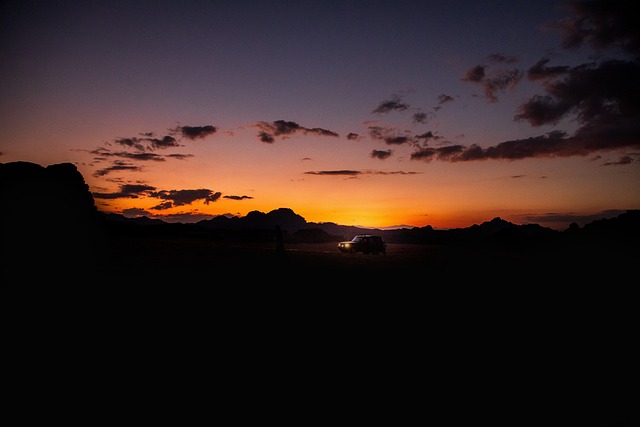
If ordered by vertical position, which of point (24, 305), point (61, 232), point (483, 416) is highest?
point (61, 232)

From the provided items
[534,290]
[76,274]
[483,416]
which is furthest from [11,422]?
[534,290]

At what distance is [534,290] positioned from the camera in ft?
43.0

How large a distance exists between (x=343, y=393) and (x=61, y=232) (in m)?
16.9

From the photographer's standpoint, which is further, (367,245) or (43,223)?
(367,245)

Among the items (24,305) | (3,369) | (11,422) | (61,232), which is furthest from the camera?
(61,232)

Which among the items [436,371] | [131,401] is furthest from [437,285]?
[131,401]

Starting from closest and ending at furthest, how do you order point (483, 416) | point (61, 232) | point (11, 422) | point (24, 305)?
point (11, 422), point (483, 416), point (24, 305), point (61, 232)

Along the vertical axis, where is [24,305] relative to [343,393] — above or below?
above

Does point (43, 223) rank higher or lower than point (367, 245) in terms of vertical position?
higher

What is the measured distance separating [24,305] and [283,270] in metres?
9.68

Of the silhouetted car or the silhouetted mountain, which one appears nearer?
the silhouetted mountain

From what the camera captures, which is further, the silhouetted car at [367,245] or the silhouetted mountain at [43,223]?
the silhouetted car at [367,245]

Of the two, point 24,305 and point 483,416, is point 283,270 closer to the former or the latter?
point 24,305

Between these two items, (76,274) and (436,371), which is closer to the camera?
(436,371)
